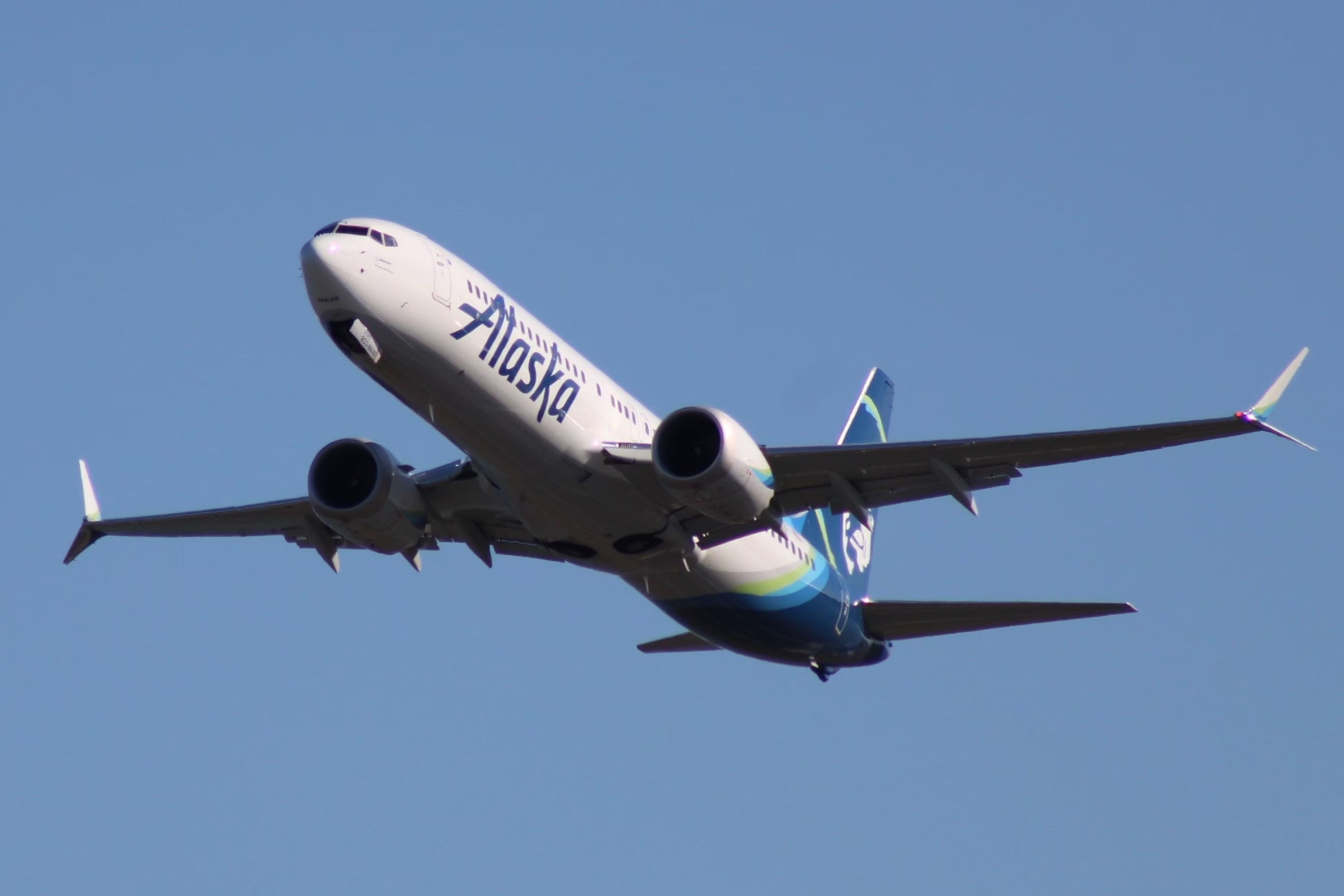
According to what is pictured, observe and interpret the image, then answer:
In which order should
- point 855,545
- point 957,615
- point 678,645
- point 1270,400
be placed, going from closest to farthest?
1. point 1270,400
2. point 957,615
3. point 678,645
4. point 855,545

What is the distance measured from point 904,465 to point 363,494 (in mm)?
9999

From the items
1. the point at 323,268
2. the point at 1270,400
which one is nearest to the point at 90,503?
the point at 323,268

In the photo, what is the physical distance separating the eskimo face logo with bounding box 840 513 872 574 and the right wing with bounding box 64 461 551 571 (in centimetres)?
783

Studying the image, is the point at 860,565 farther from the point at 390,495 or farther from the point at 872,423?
the point at 390,495

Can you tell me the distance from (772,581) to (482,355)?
9316 mm

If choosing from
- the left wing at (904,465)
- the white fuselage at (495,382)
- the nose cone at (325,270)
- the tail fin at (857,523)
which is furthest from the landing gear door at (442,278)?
the tail fin at (857,523)

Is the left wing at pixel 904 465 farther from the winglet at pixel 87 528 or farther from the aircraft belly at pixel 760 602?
the winglet at pixel 87 528

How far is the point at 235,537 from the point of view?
38.0m

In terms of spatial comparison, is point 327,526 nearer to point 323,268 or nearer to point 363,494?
point 363,494

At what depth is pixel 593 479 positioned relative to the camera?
30891 millimetres

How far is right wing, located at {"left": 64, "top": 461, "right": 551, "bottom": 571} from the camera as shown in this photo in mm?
34312

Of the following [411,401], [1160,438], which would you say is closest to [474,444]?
[411,401]

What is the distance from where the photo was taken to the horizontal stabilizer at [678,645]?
39.2 m

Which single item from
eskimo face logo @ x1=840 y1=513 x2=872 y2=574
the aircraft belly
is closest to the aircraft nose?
the aircraft belly
